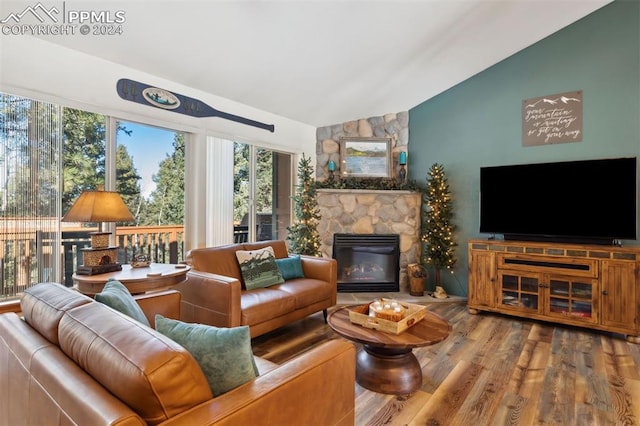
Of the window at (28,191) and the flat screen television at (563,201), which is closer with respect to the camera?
the window at (28,191)

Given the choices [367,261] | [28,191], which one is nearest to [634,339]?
[367,261]

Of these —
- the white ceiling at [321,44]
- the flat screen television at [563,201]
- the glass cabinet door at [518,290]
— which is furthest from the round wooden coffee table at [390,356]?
the white ceiling at [321,44]

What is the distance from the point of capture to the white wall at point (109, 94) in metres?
2.42

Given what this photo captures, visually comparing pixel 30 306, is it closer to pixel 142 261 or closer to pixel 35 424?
pixel 35 424

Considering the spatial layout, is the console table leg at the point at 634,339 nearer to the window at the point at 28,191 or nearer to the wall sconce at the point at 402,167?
the wall sconce at the point at 402,167

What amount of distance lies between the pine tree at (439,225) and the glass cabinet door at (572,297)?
120 cm

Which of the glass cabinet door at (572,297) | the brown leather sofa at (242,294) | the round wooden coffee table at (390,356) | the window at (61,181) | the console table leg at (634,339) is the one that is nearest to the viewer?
the round wooden coffee table at (390,356)

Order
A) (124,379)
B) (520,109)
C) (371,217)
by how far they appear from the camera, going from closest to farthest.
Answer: (124,379) → (520,109) → (371,217)

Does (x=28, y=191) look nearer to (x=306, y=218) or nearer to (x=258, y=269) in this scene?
(x=258, y=269)

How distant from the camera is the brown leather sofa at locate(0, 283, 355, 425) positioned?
2.88ft

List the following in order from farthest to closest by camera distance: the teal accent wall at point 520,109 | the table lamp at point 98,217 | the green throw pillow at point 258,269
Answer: the teal accent wall at point 520,109
the green throw pillow at point 258,269
the table lamp at point 98,217

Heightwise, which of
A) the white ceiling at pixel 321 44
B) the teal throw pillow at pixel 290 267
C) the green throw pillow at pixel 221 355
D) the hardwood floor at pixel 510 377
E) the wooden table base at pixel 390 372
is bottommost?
the hardwood floor at pixel 510 377

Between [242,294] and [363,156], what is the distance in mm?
2795

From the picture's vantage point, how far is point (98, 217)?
2.32 metres
